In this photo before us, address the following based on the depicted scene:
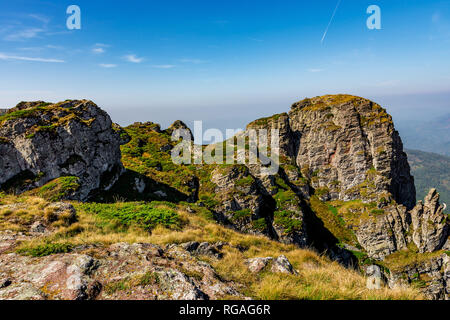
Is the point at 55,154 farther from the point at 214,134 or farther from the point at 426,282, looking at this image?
the point at 426,282

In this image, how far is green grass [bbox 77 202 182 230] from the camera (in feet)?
45.7

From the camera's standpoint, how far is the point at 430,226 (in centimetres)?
6081

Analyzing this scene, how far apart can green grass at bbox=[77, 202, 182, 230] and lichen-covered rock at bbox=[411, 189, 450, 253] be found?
263 feet

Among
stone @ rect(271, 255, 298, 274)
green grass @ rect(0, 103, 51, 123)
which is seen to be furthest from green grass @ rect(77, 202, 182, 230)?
green grass @ rect(0, 103, 51, 123)

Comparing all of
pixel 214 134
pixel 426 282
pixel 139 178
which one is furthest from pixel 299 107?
pixel 139 178

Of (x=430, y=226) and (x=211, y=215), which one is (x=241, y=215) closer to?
(x=211, y=215)

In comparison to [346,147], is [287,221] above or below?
below

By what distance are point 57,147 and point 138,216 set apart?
25.9 m

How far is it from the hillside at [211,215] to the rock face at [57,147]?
182 millimetres

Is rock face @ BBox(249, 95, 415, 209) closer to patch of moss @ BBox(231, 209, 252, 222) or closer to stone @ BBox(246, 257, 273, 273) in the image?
patch of moss @ BBox(231, 209, 252, 222)

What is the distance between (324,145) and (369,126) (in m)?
17.3

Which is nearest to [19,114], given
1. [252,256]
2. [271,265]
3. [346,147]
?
[252,256]

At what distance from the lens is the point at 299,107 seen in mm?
103000

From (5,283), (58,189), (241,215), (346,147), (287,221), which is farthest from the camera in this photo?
(346,147)
